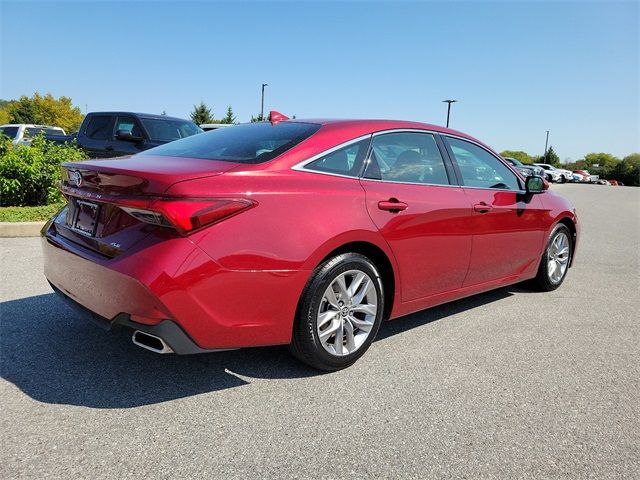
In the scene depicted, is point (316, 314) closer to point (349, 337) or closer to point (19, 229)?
point (349, 337)

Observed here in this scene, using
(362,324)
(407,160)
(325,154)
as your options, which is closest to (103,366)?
(362,324)

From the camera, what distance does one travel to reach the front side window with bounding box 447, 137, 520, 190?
4184mm

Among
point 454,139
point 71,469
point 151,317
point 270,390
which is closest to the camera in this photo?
point 71,469

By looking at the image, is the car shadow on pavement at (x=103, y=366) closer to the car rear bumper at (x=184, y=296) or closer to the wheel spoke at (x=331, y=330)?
the wheel spoke at (x=331, y=330)

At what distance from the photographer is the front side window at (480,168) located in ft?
13.7

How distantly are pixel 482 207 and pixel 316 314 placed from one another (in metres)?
1.88

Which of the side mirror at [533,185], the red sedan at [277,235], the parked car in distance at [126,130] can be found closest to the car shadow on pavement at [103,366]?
the red sedan at [277,235]

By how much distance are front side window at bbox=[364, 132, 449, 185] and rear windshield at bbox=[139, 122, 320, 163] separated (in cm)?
47

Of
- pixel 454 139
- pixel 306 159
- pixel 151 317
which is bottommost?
pixel 151 317

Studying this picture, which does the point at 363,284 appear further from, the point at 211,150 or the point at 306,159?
the point at 211,150

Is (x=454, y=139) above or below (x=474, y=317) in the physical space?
above

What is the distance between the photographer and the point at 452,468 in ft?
7.51

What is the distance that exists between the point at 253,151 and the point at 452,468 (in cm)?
205

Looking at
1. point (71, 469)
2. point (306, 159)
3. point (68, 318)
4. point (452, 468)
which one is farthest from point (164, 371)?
point (452, 468)
